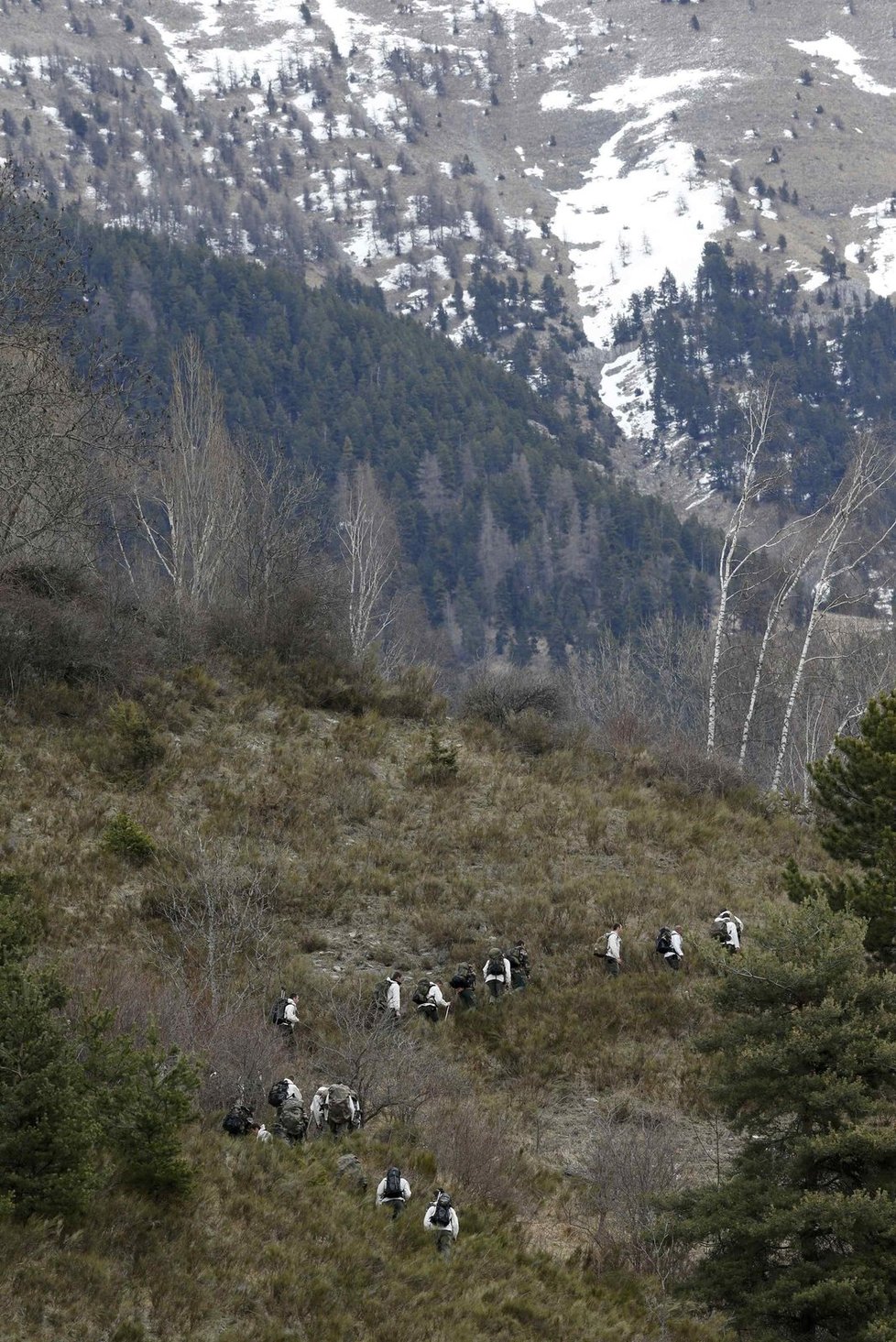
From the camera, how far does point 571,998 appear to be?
19.7 m

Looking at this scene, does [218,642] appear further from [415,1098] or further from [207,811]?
[415,1098]

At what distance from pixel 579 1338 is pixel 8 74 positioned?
21749cm

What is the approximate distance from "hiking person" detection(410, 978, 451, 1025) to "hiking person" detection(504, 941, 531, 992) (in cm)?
131

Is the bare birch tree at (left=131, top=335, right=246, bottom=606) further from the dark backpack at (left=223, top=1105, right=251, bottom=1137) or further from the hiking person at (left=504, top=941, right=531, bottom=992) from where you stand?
the dark backpack at (left=223, top=1105, right=251, bottom=1137)

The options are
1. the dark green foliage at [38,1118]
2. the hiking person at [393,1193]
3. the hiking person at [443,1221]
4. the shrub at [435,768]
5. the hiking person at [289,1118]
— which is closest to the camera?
the dark green foliage at [38,1118]

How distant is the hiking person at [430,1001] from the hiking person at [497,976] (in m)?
0.84

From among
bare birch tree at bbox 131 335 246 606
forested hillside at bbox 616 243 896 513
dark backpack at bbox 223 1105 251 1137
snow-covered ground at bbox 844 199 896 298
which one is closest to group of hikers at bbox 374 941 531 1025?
dark backpack at bbox 223 1105 251 1137

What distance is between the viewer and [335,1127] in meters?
14.3

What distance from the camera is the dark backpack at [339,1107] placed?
47.1ft

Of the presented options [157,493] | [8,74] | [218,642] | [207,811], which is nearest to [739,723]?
[157,493]

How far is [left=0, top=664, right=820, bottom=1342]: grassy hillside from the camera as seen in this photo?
10922 mm

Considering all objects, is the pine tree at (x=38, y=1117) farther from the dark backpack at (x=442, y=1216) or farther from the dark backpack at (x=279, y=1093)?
the dark backpack at (x=279, y=1093)

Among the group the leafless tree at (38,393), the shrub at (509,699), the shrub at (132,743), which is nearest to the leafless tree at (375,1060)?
the shrub at (132,743)

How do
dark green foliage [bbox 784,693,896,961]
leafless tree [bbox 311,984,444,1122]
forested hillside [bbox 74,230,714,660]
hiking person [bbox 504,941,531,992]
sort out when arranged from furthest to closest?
forested hillside [bbox 74,230,714,660] → hiking person [bbox 504,941,531,992] → leafless tree [bbox 311,984,444,1122] → dark green foliage [bbox 784,693,896,961]
